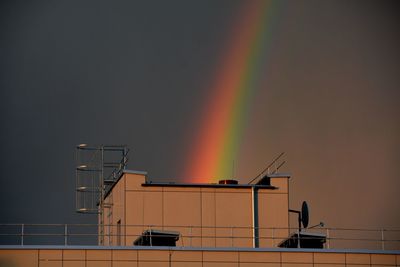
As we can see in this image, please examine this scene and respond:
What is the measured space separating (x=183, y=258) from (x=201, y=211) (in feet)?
37.8

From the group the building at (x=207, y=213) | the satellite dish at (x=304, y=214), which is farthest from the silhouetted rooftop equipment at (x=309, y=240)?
the satellite dish at (x=304, y=214)

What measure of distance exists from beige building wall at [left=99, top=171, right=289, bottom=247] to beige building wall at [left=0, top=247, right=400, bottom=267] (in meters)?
8.80

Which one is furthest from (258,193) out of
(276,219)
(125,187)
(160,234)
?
(160,234)

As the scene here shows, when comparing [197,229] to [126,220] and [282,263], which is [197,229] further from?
[282,263]

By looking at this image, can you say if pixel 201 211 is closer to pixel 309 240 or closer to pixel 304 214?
pixel 304 214

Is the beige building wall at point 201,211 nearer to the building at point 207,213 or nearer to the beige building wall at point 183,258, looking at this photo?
the building at point 207,213

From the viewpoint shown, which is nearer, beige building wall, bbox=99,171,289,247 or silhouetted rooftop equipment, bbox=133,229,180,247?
silhouetted rooftop equipment, bbox=133,229,180,247

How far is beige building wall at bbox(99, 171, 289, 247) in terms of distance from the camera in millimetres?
66938

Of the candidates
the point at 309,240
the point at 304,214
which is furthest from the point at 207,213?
the point at 309,240

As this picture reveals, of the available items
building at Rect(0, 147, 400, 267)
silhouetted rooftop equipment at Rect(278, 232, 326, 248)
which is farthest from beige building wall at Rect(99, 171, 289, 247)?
silhouetted rooftop equipment at Rect(278, 232, 326, 248)

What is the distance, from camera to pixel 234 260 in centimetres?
5669

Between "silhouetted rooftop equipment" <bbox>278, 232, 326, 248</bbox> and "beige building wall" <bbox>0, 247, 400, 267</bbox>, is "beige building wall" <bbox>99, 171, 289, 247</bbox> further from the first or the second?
"beige building wall" <bbox>0, 247, 400, 267</bbox>

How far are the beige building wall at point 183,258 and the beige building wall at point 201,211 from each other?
880 cm

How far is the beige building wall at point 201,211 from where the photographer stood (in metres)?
66.9
